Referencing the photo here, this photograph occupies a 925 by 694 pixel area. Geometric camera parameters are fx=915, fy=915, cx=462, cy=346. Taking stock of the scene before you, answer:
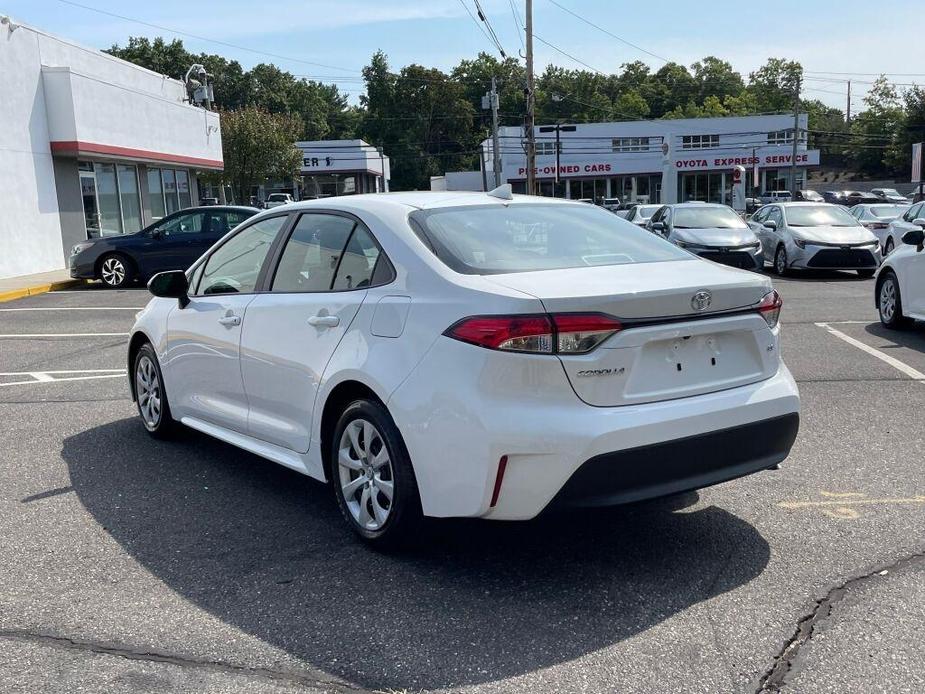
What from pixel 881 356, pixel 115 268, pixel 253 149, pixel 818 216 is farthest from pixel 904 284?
pixel 253 149

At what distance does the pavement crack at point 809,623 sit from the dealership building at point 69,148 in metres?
20.1

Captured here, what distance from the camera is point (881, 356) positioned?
29.5 feet

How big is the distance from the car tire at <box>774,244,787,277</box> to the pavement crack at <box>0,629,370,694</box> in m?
17.0

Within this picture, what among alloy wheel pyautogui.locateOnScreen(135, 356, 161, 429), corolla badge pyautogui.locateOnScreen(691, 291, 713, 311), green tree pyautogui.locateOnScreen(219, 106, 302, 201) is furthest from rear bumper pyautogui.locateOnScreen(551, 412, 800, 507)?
green tree pyautogui.locateOnScreen(219, 106, 302, 201)

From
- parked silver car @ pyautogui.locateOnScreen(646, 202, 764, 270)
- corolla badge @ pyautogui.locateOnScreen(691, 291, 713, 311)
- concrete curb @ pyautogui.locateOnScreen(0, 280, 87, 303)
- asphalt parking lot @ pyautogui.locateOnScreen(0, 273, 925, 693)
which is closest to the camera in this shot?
asphalt parking lot @ pyautogui.locateOnScreen(0, 273, 925, 693)

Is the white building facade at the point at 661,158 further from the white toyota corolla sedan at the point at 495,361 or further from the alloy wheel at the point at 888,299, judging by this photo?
the white toyota corolla sedan at the point at 495,361

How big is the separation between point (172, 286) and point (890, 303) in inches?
331

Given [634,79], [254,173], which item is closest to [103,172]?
[254,173]

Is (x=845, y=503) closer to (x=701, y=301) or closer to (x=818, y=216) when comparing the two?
(x=701, y=301)

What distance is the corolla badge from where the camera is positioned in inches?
149

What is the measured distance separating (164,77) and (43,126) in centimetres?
1058

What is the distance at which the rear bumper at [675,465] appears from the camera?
353cm

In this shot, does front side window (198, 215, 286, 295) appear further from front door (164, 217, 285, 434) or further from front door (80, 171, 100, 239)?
front door (80, 171, 100, 239)

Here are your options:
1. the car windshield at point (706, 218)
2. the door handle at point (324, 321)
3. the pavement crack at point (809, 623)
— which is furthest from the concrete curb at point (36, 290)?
the pavement crack at point (809, 623)
